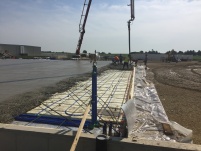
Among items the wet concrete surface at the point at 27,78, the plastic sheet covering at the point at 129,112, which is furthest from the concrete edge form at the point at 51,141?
the wet concrete surface at the point at 27,78

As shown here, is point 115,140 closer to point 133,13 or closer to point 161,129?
point 161,129

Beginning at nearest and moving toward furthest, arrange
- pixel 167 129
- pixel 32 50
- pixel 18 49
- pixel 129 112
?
1. pixel 129 112
2. pixel 167 129
3. pixel 18 49
4. pixel 32 50

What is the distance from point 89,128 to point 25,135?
4.42 ft

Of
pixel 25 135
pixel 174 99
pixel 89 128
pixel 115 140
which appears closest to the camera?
pixel 115 140

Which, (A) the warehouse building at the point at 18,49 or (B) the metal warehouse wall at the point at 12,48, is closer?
(A) the warehouse building at the point at 18,49

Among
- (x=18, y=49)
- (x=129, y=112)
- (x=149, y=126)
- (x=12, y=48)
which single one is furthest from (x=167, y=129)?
(x=18, y=49)

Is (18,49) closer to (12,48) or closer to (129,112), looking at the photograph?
(12,48)

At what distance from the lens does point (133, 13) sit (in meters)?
24.2

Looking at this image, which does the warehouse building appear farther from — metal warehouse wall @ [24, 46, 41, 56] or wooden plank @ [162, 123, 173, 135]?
wooden plank @ [162, 123, 173, 135]

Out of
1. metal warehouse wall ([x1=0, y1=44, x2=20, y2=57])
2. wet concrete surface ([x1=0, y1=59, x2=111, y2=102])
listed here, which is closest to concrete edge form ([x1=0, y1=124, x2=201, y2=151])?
wet concrete surface ([x1=0, y1=59, x2=111, y2=102])

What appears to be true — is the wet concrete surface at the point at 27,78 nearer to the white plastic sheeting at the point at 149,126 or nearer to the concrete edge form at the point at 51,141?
the concrete edge form at the point at 51,141

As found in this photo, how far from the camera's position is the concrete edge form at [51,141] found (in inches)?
161

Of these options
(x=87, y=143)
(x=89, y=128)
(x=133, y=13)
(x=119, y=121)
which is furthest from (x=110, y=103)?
(x=133, y=13)

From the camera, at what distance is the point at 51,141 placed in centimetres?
437
